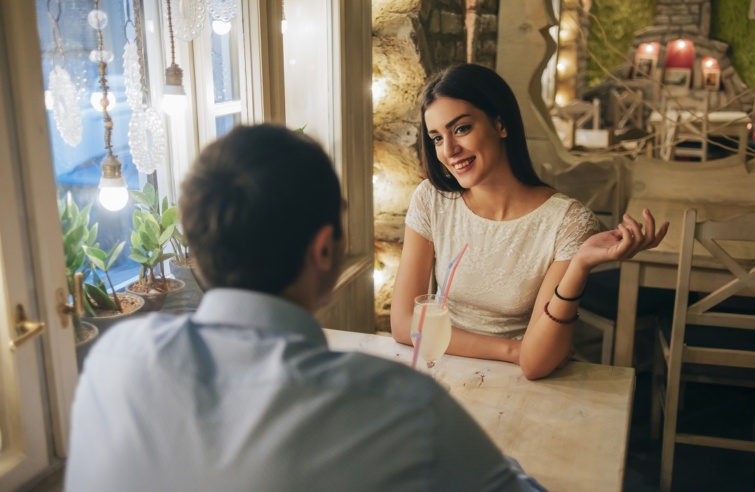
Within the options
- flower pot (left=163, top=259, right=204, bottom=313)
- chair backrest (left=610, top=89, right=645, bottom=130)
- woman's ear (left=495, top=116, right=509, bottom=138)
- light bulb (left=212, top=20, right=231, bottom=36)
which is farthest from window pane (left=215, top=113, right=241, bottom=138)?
chair backrest (left=610, top=89, right=645, bottom=130)

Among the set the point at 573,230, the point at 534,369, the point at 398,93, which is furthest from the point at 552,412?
the point at 398,93

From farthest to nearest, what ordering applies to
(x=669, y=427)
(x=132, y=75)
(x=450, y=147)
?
(x=669, y=427)
(x=450, y=147)
(x=132, y=75)

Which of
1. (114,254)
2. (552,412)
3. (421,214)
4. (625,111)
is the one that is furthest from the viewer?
(625,111)

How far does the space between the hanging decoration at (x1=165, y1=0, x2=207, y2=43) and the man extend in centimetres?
117

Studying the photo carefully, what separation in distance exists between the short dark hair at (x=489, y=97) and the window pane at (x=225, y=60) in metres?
0.60

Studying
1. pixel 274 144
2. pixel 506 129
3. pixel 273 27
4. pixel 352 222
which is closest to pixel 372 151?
pixel 352 222

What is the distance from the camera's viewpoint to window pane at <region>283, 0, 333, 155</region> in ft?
7.89

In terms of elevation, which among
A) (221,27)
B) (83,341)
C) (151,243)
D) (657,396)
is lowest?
(657,396)

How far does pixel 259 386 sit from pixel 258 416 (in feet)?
0.09

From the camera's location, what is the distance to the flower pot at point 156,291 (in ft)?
5.44

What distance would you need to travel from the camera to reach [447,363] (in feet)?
5.19

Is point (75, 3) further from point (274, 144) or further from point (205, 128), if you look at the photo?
point (274, 144)

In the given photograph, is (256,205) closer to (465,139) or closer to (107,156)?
(107,156)

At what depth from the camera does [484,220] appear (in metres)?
1.87
